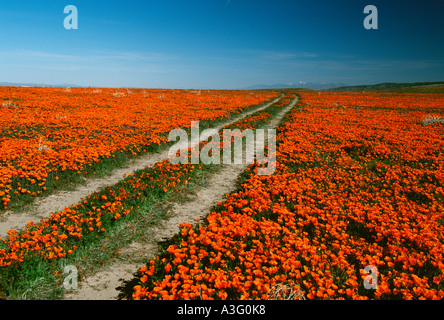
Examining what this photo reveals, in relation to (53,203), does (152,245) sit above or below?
below

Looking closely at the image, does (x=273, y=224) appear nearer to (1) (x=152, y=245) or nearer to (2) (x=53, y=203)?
(1) (x=152, y=245)

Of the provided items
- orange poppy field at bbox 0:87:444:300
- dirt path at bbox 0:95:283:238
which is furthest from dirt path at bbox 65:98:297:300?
dirt path at bbox 0:95:283:238

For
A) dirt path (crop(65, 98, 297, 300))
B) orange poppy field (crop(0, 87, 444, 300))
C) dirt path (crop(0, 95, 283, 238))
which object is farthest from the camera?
dirt path (crop(0, 95, 283, 238))

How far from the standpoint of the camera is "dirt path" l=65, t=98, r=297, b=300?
15.8ft

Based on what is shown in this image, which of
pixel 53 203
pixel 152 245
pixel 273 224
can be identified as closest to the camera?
pixel 152 245

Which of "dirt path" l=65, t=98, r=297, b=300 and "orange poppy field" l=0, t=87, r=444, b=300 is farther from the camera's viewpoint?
"dirt path" l=65, t=98, r=297, b=300

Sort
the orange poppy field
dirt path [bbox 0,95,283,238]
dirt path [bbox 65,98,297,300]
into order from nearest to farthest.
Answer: the orange poppy field, dirt path [bbox 65,98,297,300], dirt path [bbox 0,95,283,238]

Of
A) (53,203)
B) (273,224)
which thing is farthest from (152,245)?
(53,203)

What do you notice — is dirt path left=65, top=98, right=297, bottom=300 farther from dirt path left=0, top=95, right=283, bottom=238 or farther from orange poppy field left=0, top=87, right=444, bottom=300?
dirt path left=0, top=95, right=283, bottom=238

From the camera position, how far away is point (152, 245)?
6.27 meters

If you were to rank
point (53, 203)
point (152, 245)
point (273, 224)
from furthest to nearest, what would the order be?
point (53, 203)
point (273, 224)
point (152, 245)

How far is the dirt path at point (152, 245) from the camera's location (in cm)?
482
